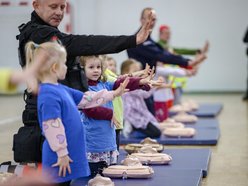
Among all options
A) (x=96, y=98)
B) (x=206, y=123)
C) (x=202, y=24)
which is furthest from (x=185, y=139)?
(x=202, y=24)

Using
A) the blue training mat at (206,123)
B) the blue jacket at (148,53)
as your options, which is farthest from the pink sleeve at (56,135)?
the blue training mat at (206,123)

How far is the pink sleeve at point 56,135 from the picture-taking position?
4191 millimetres

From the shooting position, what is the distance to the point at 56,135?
420cm

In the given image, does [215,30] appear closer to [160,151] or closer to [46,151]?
[160,151]

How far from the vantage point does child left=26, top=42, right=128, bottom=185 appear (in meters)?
4.19

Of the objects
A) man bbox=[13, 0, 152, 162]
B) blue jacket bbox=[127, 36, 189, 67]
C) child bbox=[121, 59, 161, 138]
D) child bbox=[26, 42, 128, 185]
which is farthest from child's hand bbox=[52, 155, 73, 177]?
blue jacket bbox=[127, 36, 189, 67]

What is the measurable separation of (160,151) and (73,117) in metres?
2.30

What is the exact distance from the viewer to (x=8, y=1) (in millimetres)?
8898

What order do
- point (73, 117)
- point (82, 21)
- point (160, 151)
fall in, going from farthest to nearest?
point (82, 21) < point (160, 151) < point (73, 117)

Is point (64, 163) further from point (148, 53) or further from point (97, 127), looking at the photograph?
point (148, 53)

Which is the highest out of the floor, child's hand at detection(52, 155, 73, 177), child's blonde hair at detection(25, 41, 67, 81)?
child's blonde hair at detection(25, 41, 67, 81)

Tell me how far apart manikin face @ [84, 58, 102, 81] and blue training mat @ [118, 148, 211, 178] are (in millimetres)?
1095

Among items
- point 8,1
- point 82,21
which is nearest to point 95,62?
point 8,1

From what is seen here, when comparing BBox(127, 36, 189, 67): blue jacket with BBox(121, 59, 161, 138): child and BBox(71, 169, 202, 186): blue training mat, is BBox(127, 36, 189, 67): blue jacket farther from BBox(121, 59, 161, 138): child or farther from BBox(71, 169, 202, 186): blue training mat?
BBox(71, 169, 202, 186): blue training mat
